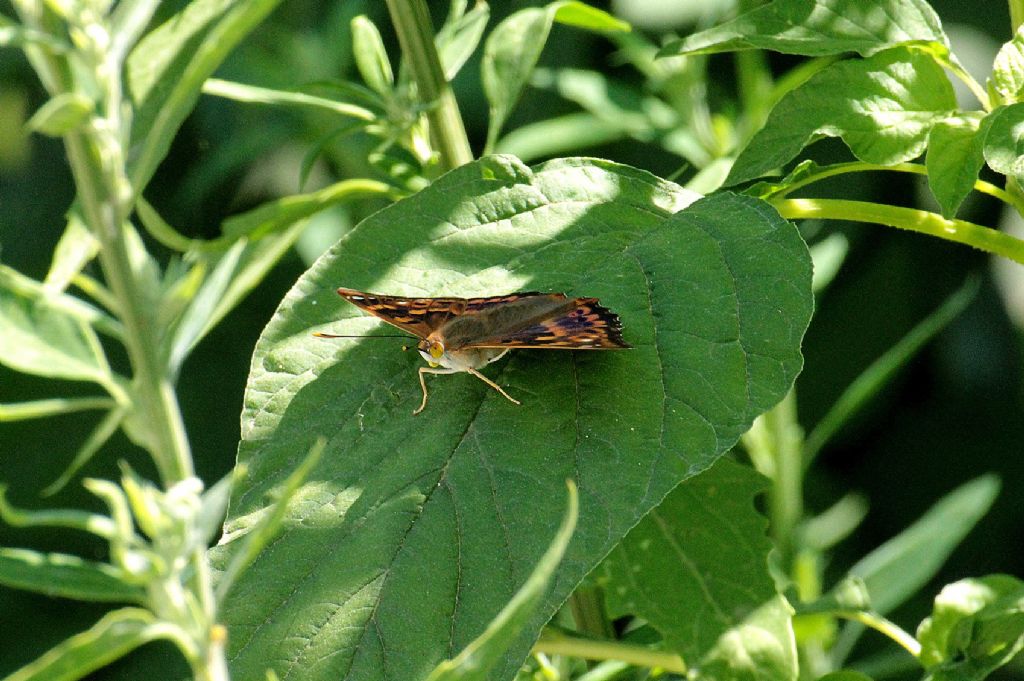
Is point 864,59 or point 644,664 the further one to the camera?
point 644,664

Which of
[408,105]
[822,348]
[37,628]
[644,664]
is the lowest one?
[37,628]

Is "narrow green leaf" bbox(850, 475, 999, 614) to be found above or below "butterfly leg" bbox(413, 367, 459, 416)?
below

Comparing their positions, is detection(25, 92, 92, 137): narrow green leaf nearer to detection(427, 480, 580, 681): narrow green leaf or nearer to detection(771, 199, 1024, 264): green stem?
detection(427, 480, 580, 681): narrow green leaf

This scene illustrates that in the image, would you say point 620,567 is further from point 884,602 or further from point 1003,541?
point 1003,541

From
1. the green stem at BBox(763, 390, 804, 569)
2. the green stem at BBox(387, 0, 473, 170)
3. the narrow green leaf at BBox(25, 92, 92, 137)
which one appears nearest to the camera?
the narrow green leaf at BBox(25, 92, 92, 137)

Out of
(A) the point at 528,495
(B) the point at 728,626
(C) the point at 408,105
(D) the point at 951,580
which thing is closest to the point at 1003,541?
(D) the point at 951,580

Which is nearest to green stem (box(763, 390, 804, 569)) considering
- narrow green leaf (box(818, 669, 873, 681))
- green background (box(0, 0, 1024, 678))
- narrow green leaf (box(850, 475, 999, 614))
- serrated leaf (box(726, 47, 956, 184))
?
narrow green leaf (box(850, 475, 999, 614))

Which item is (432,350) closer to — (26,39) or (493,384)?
(493,384)
